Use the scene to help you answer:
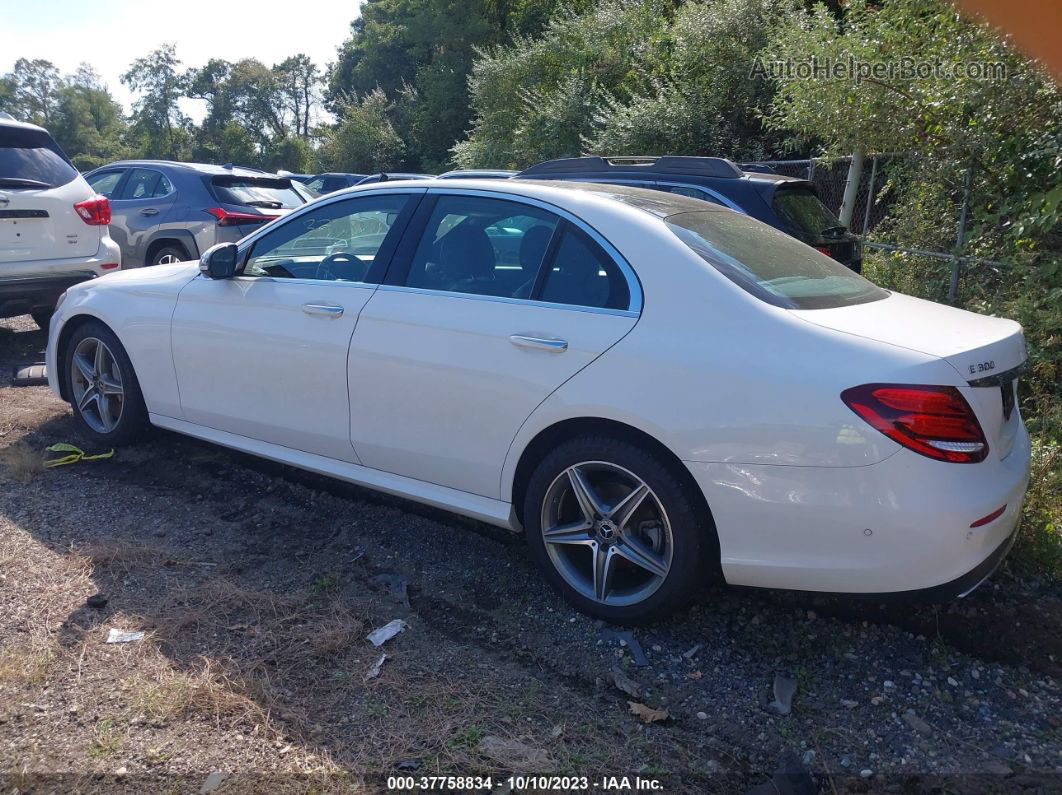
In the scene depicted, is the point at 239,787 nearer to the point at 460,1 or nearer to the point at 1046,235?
the point at 1046,235

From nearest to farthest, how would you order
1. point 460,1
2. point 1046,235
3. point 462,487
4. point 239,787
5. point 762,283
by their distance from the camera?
point 239,787 < point 762,283 < point 462,487 < point 1046,235 < point 460,1

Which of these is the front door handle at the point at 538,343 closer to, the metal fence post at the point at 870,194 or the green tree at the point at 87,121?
the metal fence post at the point at 870,194

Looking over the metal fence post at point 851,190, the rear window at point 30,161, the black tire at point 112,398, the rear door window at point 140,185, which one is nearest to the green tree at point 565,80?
the metal fence post at point 851,190

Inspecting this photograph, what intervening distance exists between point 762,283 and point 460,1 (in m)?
34.9

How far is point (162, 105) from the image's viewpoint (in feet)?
218

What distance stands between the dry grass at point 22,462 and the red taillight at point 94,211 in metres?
2.94

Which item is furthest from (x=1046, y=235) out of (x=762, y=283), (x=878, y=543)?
(x=878, y=543)

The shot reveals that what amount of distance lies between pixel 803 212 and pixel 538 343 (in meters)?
4.69

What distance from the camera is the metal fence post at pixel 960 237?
7449mm

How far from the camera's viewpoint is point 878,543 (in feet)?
9.32

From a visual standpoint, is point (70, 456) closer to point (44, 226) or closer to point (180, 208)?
point (44, 226)

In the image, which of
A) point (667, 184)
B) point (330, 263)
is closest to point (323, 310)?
point (330, 263)

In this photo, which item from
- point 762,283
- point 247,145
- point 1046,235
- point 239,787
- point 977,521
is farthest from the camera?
point 247,145

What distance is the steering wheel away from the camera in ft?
14.1
